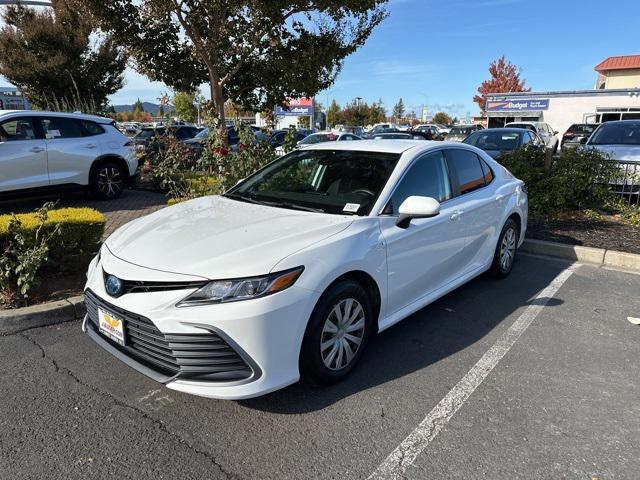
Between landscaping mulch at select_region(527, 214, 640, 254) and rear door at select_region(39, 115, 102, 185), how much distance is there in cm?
776

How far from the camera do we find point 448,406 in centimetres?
315

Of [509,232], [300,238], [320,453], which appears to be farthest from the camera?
[509,232]

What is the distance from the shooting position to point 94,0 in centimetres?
856

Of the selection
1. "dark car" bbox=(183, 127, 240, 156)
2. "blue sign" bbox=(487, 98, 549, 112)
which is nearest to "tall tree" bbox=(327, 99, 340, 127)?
"blue sign" bbox=(487, 98, 549, 112)

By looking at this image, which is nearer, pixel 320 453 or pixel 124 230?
pixel 320 453

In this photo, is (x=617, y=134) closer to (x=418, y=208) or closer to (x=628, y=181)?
(x=628, y=181)

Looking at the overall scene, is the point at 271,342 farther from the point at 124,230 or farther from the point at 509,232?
the point at 509,232

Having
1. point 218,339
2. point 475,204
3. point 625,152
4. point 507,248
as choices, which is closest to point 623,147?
point 625,152

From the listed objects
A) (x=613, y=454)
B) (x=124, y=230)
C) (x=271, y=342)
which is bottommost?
(x=613, y=454)

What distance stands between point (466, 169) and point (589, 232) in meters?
3.67

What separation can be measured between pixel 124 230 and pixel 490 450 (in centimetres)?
284

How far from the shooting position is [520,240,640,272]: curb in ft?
20.3

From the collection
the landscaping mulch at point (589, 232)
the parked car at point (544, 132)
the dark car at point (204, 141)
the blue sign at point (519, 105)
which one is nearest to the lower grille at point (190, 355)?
the dark car at point (204, 141)

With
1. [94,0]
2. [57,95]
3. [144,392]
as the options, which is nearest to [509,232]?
[144,392]
